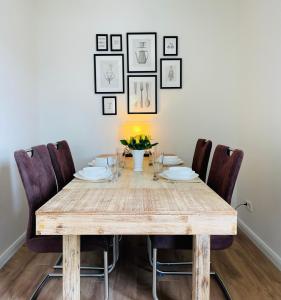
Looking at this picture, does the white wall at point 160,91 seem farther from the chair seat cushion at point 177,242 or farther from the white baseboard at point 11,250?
the chair seat cushion at point 177,242

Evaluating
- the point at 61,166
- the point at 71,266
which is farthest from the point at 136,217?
the point at 61,166

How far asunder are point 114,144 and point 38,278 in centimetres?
165

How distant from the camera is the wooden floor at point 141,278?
1935mm

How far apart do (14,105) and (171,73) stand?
5.62ft

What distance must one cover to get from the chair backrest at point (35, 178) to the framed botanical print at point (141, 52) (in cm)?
167

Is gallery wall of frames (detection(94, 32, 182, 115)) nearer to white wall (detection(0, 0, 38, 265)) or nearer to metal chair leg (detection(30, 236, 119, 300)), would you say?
white wall (detection(0, 0, 38, 265))

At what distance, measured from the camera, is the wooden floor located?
1.93 m

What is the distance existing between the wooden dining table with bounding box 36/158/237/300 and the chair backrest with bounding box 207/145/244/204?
18 cm

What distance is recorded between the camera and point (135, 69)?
10.7 feet

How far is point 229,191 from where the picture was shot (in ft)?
5.65

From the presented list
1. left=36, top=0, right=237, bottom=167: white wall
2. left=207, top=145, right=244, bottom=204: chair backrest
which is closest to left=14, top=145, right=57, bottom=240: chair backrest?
left=207, top=145, right=244, bottom=204: chair backrest

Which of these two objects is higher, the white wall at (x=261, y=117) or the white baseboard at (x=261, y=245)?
the white wall at (x=261, y=117)

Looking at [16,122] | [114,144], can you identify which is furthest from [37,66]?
[114,144]

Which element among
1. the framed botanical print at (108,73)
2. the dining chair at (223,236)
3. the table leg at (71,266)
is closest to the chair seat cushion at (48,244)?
the table leg at (71,266)
